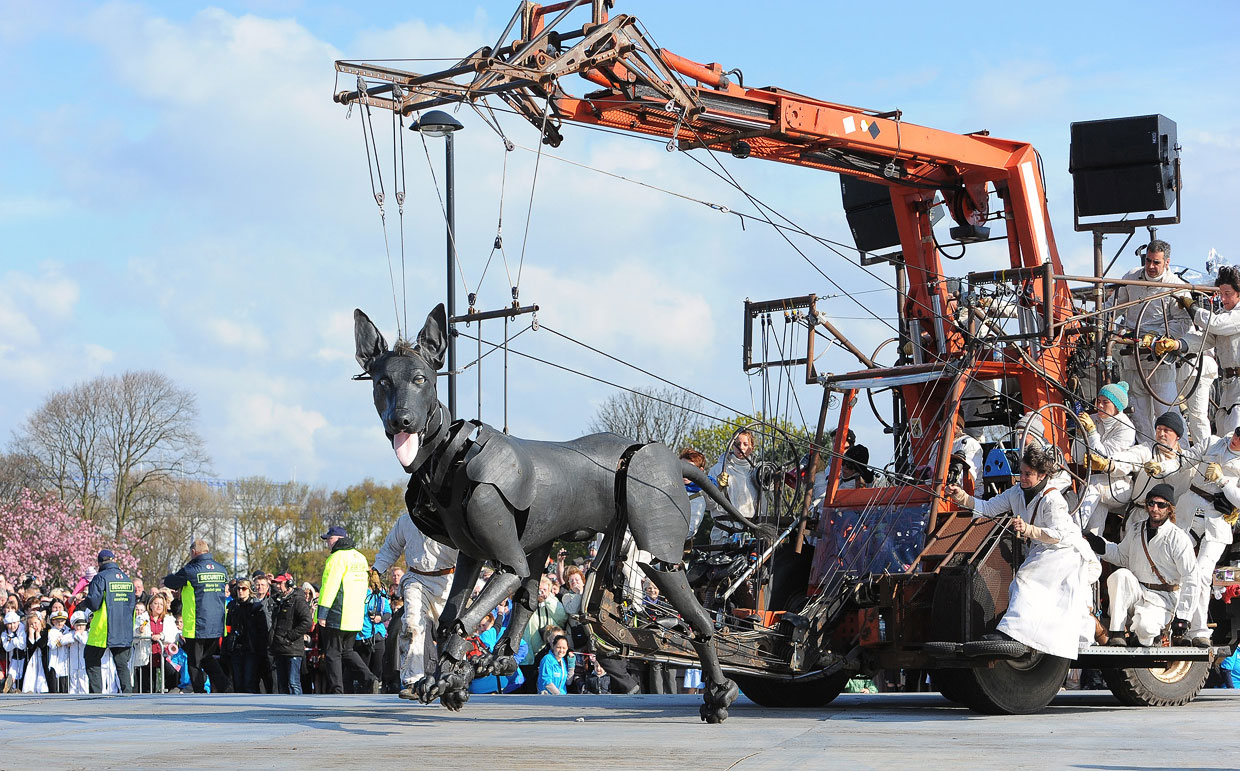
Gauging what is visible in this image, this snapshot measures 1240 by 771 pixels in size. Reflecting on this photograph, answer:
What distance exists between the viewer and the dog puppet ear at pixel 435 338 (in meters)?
9.02

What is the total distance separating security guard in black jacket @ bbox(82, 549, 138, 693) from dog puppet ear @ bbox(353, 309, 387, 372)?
33.7ft

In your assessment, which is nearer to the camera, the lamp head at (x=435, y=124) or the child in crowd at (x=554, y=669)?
the lamp head at (x=435, y=124)

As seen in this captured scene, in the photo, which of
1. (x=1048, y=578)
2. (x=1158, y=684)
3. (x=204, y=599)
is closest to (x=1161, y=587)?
(x=1158, y=684)

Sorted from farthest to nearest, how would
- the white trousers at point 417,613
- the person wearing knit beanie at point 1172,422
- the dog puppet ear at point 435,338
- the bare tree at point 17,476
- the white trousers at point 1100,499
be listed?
1. the bare tree at point 17,476
2. the white trousers at point 417,613
3. the person wearing knit beanie at point 1172,422
4. the white trousers at point 1100,499
5. the dog puppet ear at point 435,338

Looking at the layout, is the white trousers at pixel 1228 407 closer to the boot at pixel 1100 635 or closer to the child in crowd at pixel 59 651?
the boot at pixel 1100 635

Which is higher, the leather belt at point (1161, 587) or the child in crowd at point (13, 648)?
the leather belt at point (1161, 587)

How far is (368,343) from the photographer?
356 inches

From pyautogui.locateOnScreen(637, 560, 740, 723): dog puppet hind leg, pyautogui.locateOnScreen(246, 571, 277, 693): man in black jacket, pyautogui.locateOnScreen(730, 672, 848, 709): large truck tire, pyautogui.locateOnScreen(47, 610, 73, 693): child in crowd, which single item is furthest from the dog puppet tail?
pyautogui.locateOnScreen(47, 610, 73, 693): child in crowd

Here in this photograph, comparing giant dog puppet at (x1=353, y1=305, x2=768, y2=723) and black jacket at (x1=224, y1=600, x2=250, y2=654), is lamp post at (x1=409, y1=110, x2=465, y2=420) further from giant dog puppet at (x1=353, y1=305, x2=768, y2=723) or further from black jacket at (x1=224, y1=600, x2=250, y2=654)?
black jacket at (x1=224, y1=600, x2=250, y2=654)

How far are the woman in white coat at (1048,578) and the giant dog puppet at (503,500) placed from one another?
6.97ft

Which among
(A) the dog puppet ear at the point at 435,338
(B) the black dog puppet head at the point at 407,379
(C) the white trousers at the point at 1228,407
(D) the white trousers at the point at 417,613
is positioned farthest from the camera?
(D) the white trousers at the point at 417,613

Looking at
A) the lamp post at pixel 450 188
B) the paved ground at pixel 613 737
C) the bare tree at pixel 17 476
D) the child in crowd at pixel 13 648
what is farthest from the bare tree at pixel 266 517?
the paved ground at pixel 613 737

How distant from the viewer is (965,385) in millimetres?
11500

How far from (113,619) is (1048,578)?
12076 millimetres
